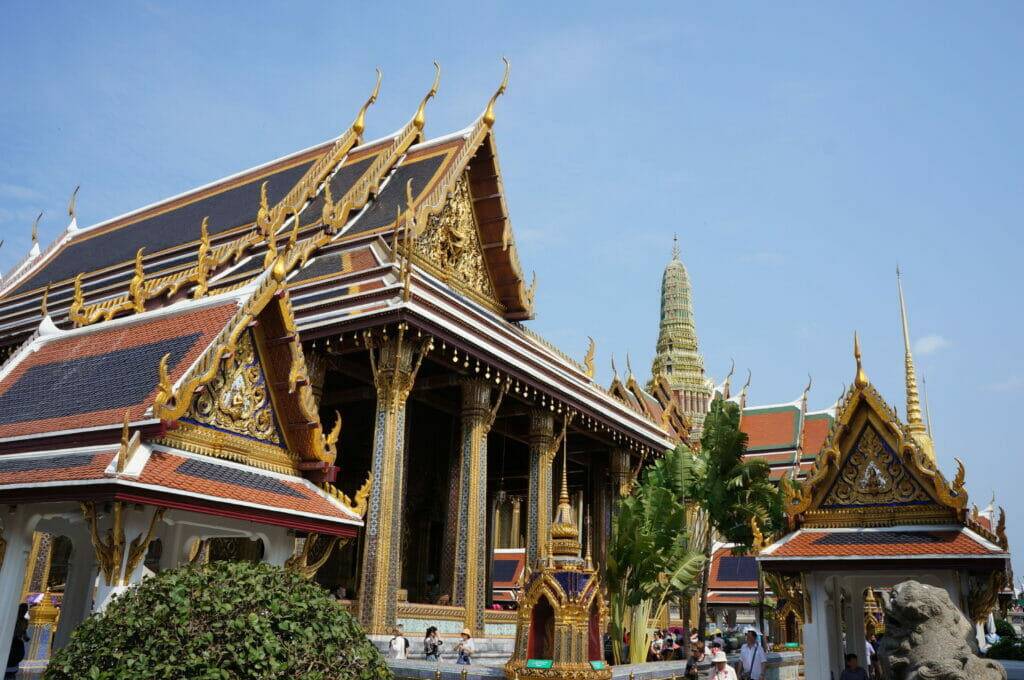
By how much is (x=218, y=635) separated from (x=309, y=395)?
4.12 m

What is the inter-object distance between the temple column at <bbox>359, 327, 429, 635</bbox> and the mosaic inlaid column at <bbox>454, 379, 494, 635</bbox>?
4.71 feet

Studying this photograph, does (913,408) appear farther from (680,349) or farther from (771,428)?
(680,349)

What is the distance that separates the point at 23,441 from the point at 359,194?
10.4 metres

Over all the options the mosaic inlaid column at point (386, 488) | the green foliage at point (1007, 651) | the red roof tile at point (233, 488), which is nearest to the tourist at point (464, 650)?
the mosaic inlaid column at point (386, 488)

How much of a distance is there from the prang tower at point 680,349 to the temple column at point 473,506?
123ft

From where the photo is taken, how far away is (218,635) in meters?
4.11

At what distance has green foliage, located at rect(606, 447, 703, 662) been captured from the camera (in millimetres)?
14180

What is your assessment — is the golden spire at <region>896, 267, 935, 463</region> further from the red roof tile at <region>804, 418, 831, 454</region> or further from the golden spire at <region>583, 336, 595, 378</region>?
the red roof tile at <region>804, 418, 831, 454</region>

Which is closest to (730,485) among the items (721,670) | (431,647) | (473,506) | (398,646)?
(473,506)

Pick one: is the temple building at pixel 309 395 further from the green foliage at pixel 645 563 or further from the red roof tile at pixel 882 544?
the red roof tile at pixel 882 544

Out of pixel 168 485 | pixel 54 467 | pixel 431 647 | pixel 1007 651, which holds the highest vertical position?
pixel 54 467

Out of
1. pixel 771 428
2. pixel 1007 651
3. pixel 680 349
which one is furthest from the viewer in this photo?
pixel 680 349

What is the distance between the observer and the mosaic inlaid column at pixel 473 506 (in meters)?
14.2

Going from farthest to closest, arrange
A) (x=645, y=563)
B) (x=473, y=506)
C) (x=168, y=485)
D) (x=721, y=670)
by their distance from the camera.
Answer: (x=473, y=506)
(x=645, y=563)
(x=721, y=670)
(x=168, y=485)
